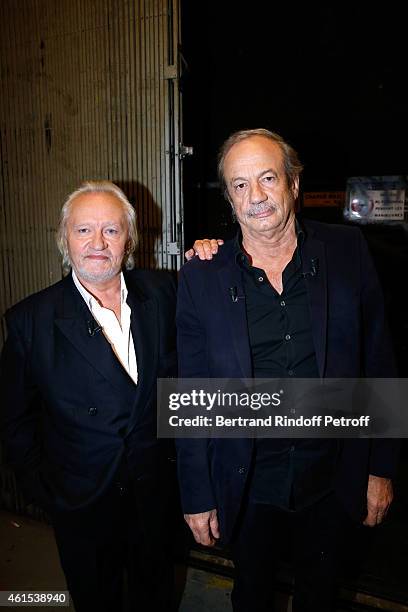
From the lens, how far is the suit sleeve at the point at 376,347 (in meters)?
1.60

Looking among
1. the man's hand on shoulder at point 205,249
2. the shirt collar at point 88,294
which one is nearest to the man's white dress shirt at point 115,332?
the shirt collar at point 88,294

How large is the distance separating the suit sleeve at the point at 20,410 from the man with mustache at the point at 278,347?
61cm

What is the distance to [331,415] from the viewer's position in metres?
1.57

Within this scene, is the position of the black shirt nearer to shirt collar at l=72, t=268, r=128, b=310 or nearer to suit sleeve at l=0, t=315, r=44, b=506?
shirt collar at l=72, t=268, r=128, b=310

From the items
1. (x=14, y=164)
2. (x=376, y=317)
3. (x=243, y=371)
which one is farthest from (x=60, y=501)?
(x=14, y=164)

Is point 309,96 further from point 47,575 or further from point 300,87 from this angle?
point 47,575

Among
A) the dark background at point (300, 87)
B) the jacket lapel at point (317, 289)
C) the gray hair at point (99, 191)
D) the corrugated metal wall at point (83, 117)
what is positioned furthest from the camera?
the dark background at point (300, 87)

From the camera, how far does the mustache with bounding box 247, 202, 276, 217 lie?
1.51 meters

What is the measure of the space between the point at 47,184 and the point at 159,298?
1.27 meters

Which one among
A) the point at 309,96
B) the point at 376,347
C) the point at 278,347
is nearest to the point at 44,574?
the point at 278,347

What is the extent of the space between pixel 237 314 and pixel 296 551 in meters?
1.08

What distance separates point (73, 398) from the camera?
1.58 metres

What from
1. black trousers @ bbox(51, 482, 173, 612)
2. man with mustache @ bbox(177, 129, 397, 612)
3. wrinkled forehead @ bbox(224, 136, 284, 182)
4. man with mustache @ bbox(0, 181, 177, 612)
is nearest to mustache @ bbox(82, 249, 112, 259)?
man with mustache @ bbox(0, 181, 177, 612)

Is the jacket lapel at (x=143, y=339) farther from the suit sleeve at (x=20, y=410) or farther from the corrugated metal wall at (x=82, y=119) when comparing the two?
the corrugated metal wall at (x=82, y=119)
